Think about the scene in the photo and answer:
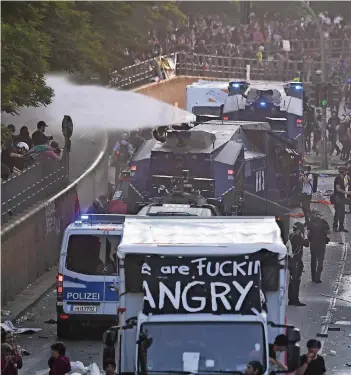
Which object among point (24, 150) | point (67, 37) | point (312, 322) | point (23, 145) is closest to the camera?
point (312, 322)

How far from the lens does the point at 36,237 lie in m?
29.6

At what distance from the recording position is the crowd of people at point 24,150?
97.7 ft

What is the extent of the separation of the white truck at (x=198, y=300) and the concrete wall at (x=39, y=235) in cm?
1054

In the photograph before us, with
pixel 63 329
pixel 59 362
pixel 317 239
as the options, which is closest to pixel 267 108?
pixel 317 239

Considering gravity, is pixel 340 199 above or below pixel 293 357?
below

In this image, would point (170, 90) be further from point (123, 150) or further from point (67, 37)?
point (67, 37)

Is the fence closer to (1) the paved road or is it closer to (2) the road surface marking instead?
(2) the road surface marking

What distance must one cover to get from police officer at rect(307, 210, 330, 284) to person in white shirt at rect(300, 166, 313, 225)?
20.0ft

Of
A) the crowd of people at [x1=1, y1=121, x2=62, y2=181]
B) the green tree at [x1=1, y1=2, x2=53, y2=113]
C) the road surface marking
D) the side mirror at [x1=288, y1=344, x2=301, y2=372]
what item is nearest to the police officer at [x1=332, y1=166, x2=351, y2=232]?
the road surface marking

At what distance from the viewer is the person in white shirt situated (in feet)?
118

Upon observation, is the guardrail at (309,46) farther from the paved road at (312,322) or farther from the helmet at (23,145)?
the helmet at (23,145)

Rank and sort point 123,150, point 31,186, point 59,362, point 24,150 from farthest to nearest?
point 123,150 < point 24,150 < point 31,186 < point 59,362

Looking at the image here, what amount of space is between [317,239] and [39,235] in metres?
5.77

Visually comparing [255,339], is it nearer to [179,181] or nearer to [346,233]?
[179,181]
